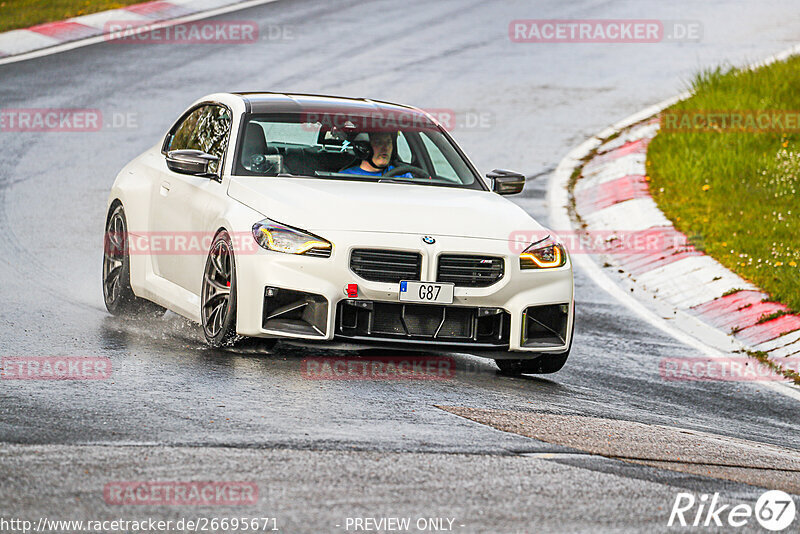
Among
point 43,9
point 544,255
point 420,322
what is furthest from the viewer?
point 43,9

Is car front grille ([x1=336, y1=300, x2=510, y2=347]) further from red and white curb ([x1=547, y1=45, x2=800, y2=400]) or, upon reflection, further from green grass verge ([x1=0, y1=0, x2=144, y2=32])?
green grass verge ([x1=0, y1=0, x2=144, y2=32])

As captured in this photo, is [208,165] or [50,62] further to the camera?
[50,62]

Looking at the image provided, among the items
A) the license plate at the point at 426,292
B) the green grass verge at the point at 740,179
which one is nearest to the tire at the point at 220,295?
the license plate at the point at 426,292

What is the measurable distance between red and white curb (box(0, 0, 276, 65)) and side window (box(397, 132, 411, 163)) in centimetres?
1315

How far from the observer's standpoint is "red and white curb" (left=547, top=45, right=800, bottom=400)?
33.8 ft

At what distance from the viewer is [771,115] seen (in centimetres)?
1652

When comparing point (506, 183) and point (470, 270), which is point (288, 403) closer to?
point (470, 270)

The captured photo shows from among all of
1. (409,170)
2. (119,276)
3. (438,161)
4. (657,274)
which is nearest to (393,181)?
(409,170)

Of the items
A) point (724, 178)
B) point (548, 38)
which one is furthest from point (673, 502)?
point (548, 38)

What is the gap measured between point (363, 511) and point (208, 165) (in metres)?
4.11

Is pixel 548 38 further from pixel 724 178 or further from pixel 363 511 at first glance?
pixel 363 511

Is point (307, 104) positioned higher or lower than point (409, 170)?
higher

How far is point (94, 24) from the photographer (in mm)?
23531

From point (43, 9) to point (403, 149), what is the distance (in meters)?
17.1
